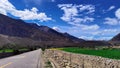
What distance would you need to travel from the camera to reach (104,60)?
14766mm

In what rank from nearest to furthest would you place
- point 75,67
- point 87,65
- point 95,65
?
1. point 95,65
2. point 87,65
3. point 75,67

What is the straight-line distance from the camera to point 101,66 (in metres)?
15.1

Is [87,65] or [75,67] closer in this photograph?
[87,65]

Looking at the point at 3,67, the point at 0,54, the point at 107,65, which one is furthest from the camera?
the point at 0,54

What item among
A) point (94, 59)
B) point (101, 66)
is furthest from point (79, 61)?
point (101, 66)

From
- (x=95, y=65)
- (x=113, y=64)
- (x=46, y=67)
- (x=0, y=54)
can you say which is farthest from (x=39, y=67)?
(x=0, y=54)

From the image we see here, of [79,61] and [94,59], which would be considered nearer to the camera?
[94,59]

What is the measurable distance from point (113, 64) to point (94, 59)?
12.4ft

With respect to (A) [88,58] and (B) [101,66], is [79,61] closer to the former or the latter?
(A) [88,58]

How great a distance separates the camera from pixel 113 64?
12977mm

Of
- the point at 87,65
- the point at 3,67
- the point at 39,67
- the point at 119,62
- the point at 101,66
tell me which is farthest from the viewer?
the point at 39,67

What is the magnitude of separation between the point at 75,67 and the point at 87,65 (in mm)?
3596

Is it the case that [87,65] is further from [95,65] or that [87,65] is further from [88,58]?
[95,65]

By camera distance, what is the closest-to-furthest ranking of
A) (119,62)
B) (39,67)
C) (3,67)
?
(119,62)
(3,67)
(39,67)
